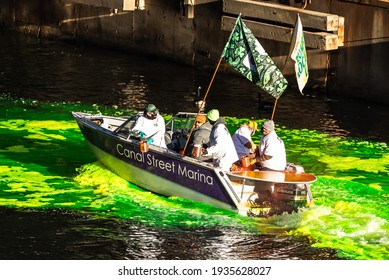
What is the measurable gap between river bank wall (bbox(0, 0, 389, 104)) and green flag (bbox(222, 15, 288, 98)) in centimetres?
852

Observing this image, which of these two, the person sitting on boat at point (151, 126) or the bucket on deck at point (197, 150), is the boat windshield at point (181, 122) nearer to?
the person sitting on boat at point (151, 126)

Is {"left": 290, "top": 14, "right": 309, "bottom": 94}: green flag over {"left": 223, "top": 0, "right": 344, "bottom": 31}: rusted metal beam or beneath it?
beneath

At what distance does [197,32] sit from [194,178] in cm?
1723

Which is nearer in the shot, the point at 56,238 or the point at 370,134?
the point at 56,238

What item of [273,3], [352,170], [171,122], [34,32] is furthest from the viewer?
[34,32]

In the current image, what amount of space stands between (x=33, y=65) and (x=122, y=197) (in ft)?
55.4

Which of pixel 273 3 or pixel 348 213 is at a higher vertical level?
pixel 273 3

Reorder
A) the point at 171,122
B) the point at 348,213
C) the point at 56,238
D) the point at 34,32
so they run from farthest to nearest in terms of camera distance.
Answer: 1. the point at 34,32
2. the point at 171,122
3. the point at 348,213
4. the point at 56,238

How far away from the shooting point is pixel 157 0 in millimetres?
40969

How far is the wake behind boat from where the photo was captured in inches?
898

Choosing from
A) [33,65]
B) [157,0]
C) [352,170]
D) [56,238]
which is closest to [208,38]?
[157,0]

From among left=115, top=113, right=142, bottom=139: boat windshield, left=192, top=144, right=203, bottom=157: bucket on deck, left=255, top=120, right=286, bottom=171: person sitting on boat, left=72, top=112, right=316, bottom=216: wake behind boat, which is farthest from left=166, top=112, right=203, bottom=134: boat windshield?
left=255, top=120, right=286, bottom=171: person sitting on boat

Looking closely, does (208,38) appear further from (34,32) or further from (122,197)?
(122,197)

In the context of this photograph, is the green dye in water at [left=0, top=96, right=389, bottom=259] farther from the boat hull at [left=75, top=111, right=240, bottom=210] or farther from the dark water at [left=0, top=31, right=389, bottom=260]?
the boat hull at [left=75, top=111, right=240, bottom=210]
